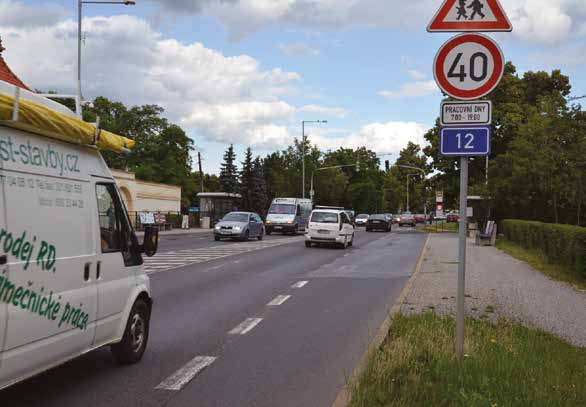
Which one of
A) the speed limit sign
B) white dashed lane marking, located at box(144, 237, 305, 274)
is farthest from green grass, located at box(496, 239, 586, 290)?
white dashed lane marking, located at box(144, 237, 305, 274)

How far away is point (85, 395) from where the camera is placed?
554cm

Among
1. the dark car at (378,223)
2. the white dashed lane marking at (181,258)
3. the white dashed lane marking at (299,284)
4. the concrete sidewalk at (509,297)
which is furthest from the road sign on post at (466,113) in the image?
the dark car at (378,223)

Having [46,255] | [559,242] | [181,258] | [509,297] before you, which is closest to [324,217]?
[181,258]

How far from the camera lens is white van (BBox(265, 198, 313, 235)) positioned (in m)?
42.1

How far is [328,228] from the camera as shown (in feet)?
92.6

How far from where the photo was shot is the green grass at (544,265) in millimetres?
15019

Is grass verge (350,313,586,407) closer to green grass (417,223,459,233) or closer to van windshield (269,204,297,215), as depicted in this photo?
van windshield (269,204,297,215)

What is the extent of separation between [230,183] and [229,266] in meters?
86.6

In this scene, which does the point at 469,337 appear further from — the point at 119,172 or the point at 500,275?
the point at 119,172

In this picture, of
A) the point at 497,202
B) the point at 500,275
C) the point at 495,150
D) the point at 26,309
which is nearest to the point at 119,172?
the point at 497,202

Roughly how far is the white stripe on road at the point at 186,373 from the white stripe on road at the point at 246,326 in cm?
150

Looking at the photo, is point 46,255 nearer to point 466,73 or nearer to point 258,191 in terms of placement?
point 466,73

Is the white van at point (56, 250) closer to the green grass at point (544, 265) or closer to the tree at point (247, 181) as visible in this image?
the green grass at point (544, 265)

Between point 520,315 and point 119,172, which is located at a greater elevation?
point 119,172
